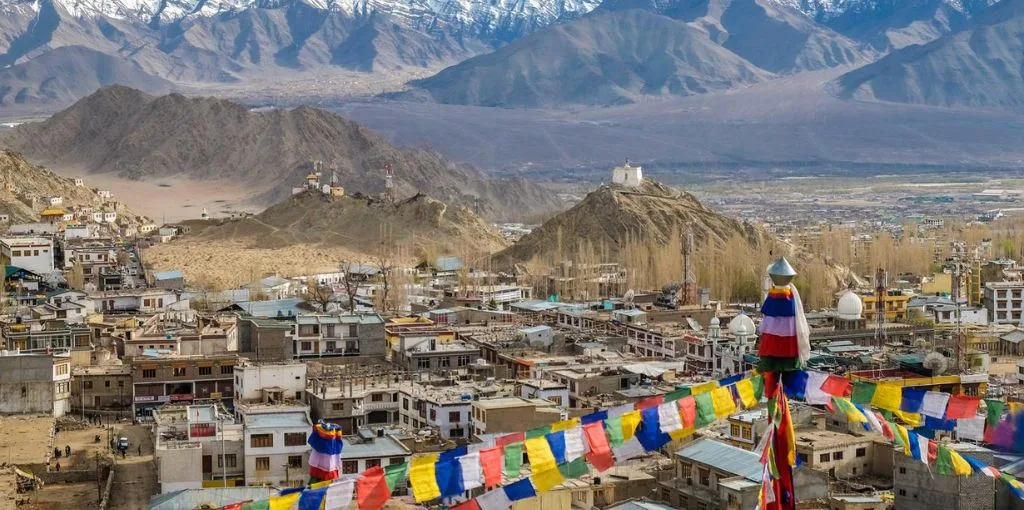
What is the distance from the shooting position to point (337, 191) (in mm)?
88250

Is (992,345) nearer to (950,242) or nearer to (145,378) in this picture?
(145,378)

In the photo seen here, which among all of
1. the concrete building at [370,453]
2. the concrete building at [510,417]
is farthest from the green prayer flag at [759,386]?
the concrete building at [510,417]

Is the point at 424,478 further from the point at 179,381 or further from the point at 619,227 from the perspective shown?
the point at 619,227

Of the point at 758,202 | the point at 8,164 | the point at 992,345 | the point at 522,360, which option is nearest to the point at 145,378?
the point at 522,360

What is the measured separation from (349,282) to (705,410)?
1720 inches

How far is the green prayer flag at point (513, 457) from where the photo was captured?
12.6 m

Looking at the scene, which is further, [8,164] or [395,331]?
[8,164]

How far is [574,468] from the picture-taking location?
Answer: 529 inches

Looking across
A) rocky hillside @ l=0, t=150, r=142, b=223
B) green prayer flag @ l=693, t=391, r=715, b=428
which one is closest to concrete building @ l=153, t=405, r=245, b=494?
green prayer flag @ l=693, t=391, r=715, b=428

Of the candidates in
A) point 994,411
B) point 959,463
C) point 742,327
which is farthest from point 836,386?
point 742,327

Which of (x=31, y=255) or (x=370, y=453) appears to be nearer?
(x=370, y=453)

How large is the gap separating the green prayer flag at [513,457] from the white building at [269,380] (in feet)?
68.6

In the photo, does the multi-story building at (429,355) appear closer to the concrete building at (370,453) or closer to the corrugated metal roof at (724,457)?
the concrete building at (370,453)

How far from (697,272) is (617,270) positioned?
175 inches
